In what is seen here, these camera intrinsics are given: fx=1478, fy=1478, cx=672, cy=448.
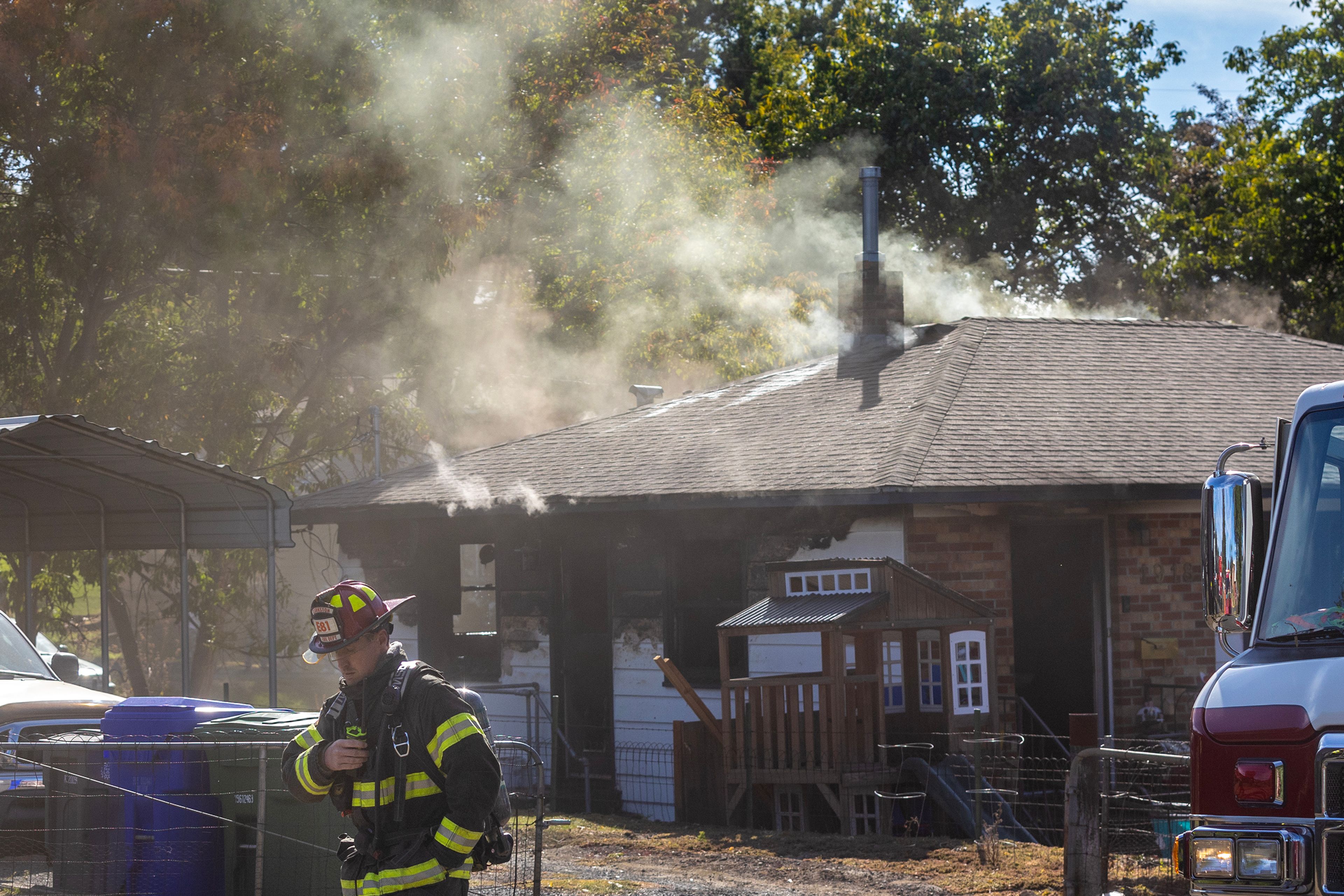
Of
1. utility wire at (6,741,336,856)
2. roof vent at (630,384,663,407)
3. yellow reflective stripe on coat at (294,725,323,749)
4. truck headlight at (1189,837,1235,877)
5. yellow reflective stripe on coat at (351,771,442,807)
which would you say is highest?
roof vent at (630,384,663,407)

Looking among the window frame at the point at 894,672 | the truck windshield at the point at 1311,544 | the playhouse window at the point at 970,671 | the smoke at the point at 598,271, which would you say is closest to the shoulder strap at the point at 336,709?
the truck windshield at the point at 1311,544

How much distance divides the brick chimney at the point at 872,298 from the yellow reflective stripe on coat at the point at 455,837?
12.8m

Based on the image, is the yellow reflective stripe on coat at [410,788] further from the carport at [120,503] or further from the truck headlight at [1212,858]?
the carport at [120,503]

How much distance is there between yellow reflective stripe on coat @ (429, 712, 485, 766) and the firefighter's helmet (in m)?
0.42

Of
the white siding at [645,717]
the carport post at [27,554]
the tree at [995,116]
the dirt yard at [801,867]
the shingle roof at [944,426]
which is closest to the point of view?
the dirt yard at [801,867]

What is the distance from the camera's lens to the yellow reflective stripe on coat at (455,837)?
14.9 ft

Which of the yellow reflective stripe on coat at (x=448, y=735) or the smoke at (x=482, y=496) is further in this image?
the smoke at (x=482, y=496)

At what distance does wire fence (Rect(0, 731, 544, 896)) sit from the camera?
715 cm

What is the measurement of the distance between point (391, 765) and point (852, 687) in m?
7.01

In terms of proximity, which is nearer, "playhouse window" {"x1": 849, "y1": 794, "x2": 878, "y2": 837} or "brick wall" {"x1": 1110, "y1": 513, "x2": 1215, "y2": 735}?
"playhouse window" {"x1": 849, "y1": 794, "x2": 878, "y2": 837}

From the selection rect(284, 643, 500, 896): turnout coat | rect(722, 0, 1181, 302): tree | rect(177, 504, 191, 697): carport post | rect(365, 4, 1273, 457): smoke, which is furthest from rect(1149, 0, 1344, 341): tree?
rect(284, 643, 500, 896): turnout coat

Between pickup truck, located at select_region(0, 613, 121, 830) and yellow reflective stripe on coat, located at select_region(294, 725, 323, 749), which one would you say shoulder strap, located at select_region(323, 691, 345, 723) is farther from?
pickup truck, located at select_region(0, 613, 121, 830)

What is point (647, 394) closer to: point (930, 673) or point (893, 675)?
point (893, 675)

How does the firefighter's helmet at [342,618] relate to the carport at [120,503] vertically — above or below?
below
